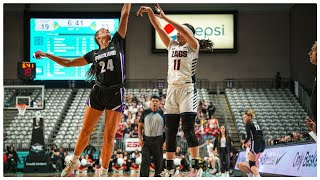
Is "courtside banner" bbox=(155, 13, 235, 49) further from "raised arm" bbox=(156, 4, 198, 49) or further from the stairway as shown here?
"raised arm" bbox=(156, 4, 198, 49)

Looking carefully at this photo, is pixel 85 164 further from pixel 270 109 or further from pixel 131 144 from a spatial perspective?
pixel 270 109

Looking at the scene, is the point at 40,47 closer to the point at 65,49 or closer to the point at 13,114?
the point at 65,49

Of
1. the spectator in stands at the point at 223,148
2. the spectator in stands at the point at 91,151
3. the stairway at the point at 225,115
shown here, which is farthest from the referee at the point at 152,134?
the stairway at the point at 225,115

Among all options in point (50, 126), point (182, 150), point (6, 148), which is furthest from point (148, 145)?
point (50, 126)

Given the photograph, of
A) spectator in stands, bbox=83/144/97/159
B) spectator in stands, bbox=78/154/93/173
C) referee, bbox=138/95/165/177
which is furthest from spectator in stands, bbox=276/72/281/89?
referee, bbox=138/95/165/177

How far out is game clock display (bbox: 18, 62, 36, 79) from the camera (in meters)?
11.4

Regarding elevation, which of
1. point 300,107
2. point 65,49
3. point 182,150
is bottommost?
point 182,150

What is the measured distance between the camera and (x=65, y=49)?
22766 millimetres

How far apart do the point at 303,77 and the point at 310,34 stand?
223 cm

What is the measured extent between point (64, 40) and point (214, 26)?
6711 millimetres

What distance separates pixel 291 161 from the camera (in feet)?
35.6

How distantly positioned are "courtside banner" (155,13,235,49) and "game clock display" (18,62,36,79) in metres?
12.4

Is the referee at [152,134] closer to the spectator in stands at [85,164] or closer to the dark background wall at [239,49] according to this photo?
the spectator in stands at [85,164]

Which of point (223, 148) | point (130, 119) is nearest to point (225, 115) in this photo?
point (130, 119)
